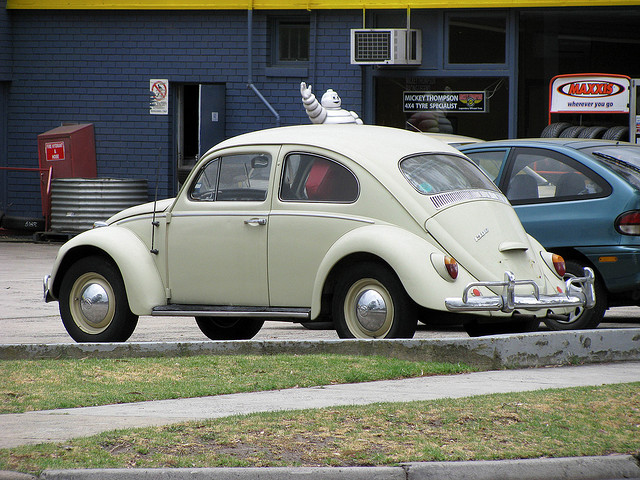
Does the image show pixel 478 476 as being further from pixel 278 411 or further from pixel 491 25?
pixel 491 25

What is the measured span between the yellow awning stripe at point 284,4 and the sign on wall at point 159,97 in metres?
1.30

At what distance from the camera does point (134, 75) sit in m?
21.6

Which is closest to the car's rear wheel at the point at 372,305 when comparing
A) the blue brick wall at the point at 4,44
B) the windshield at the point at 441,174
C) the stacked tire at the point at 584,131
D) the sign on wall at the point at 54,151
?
the windshield at the point at 441,174

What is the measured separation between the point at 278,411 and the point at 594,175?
4860 mm

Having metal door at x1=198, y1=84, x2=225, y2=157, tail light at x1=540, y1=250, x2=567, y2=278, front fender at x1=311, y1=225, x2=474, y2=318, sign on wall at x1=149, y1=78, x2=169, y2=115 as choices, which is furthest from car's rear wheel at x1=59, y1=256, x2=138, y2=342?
sign on wall at x1=149, y1=78, x2=169, y2=115

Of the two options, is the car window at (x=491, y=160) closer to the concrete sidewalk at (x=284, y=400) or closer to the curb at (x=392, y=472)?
the concrete sidewalk at (x=284, y=400)

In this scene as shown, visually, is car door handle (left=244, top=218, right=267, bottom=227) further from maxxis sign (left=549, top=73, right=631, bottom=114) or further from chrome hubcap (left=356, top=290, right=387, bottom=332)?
maxxis sign (left=549, top=73, right=631, bottom=114)

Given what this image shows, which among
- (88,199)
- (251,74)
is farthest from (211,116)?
(88,199)

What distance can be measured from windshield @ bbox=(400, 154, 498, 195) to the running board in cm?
133

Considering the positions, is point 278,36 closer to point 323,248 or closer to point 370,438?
point 323,248

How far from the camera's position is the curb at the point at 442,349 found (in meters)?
8.69

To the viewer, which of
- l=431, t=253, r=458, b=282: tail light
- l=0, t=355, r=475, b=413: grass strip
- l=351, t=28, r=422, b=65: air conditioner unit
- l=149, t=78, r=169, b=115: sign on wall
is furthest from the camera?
l=149, t=78, r=169, b=115: sign on wall

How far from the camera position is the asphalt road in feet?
36.0

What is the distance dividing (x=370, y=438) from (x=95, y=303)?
4.52 metres
